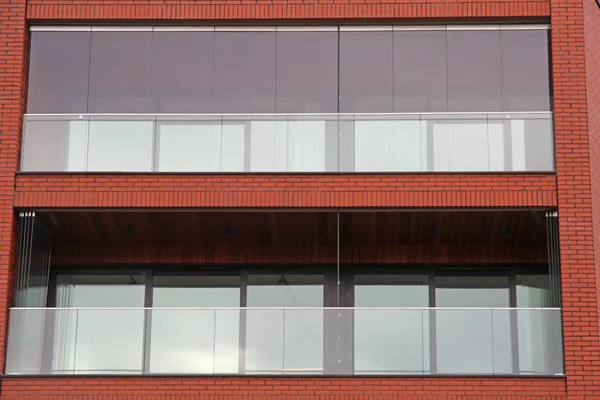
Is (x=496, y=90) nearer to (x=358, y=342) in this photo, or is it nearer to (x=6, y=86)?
(x=358, y=342)

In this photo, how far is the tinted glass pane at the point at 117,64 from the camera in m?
21.1

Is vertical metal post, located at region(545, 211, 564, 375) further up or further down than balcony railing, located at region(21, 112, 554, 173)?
further down

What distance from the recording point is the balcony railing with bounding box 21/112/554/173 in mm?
20297

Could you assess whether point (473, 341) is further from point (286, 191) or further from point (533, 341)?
point (286, 191)

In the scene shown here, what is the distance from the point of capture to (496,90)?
21156mm

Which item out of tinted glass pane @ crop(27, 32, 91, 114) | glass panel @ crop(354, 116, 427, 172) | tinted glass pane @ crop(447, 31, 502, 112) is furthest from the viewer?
tinted glass pane @ crop(27, 32, 91, 114)

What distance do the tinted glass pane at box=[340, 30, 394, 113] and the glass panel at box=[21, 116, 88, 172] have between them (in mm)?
4338

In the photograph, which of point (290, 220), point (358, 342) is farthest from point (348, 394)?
point (290, 220)

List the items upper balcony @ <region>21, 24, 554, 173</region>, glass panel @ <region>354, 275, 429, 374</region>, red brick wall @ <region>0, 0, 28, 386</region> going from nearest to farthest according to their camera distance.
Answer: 1. glass panel @ <region>354, 275, 429, 374</region>
2. red brick wall @ <region>0, 0, 28, 386</region>
3. upper balcony @ <region>21, 24, 554, 173</region>

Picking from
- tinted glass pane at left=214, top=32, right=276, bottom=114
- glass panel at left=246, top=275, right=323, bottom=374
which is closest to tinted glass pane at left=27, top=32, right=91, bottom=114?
tinted glass pane at left=214, top=32, right=276, bottom=114

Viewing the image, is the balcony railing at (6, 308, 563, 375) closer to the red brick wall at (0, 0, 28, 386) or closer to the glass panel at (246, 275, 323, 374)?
the glass panel at (246, 275, 323, 374)

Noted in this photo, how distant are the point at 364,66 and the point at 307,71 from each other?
0.96 meters

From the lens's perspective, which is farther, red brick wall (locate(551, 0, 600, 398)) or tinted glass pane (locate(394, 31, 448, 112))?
tinted glass pane (locate(394, 31, 448, 112))

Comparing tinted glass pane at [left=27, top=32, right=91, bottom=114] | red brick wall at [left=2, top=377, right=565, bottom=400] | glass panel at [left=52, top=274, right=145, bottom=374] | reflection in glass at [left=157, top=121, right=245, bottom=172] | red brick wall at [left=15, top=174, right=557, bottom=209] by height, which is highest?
tinted glass pane at [left=27, top=32, right=91, bottom=114]
